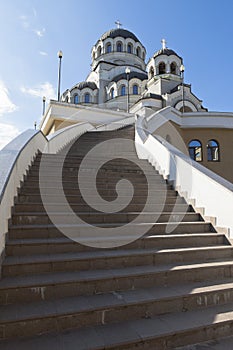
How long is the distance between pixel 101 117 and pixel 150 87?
17040mm

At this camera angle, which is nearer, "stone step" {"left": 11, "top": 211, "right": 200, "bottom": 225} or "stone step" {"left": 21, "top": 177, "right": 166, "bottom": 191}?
"stone step" {"left": 11, "top": 211, "right": 200, "bottom": 225}

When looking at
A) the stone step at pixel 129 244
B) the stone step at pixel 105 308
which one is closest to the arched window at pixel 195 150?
the stone step at pixel 129 244

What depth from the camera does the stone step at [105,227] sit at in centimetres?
Answer: 344

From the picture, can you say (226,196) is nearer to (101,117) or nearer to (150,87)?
(101,117)

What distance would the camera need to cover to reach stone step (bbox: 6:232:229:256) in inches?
124

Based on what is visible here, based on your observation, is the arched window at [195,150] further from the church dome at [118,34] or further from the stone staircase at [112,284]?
the church dome at [118,34]

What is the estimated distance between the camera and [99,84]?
3916cm

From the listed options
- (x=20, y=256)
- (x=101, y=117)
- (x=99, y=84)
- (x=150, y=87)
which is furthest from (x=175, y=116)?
(x=99, y=84)

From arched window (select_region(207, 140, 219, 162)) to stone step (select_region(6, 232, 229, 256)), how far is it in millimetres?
11806

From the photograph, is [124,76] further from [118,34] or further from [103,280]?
[103,280]

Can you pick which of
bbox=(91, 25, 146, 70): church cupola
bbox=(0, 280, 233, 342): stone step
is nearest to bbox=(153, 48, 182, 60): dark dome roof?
bbox=(91, 25, 146, 70): church cupola

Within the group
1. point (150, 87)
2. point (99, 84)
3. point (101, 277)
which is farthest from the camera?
point (99, 84)

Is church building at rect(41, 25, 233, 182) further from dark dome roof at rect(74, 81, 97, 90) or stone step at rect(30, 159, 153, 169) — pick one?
stone step at rect(30, 159, 153, 169)

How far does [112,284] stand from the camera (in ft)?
9.35
